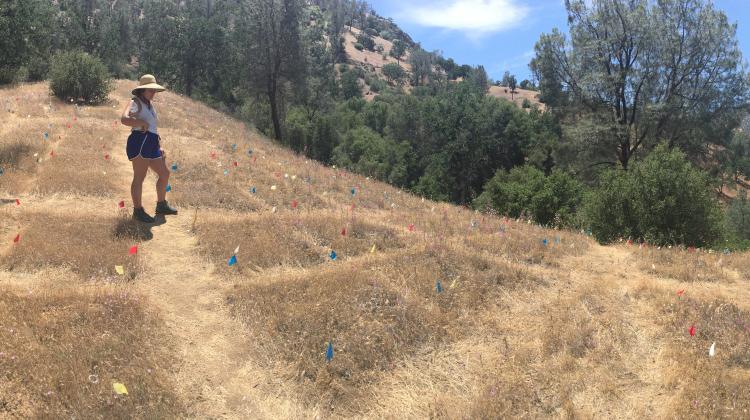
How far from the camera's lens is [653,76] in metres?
26.2

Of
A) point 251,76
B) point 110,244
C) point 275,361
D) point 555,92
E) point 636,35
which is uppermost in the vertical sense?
point 636,35

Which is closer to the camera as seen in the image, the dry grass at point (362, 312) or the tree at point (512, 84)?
the dry grass at point (362, 312)

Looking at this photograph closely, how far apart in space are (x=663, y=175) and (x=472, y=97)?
46.5 metres

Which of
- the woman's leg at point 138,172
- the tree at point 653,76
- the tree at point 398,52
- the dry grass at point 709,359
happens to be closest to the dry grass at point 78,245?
the woman's leg at point 138,172

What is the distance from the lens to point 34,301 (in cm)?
539

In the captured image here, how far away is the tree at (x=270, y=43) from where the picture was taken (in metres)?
27.1

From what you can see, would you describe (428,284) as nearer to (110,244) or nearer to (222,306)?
(222,306)

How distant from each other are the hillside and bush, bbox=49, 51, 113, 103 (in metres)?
11.7

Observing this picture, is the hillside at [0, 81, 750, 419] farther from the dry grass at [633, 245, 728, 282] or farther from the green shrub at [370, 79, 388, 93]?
the green shrub at [370, 79, 388, 93]

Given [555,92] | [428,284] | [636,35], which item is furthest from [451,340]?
[555,92]

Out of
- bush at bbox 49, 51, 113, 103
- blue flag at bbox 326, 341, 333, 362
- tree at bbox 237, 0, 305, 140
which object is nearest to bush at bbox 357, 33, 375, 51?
tree at bbox 237, 0, 305, 140

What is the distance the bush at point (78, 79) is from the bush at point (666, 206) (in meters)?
19.9

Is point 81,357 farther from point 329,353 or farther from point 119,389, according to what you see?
point 329,353

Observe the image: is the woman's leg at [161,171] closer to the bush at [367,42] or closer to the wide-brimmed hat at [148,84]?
the wide-brimmed hat at [148,84]
